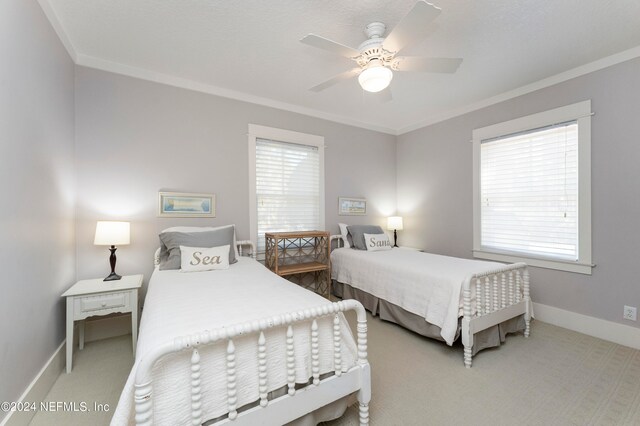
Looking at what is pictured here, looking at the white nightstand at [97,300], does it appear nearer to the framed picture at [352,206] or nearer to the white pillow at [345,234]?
the white pillow at [345,234]

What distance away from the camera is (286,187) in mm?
3537

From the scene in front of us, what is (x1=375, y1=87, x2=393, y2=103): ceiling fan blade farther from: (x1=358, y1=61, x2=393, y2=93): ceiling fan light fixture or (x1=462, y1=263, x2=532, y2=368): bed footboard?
(x1=462, y1=263, x2=532, y2=368): bed footboard

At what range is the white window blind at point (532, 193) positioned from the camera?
271 cm

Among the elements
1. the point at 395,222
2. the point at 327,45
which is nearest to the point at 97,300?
the point at 327,45

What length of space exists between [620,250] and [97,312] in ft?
14.7

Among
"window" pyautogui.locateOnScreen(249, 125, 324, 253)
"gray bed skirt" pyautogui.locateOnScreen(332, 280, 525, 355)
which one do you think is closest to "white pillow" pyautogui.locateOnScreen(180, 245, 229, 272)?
"window" pyautogui.locateOnScreen(249, 125, 324, 253)

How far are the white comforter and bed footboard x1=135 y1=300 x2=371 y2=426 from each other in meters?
0.03

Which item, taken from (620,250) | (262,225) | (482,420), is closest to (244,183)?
(262,225)

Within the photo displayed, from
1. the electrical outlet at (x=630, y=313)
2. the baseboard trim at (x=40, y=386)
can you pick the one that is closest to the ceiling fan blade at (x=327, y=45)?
the baseboard trim at (x=40, y=386)

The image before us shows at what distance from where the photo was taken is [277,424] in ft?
3.83

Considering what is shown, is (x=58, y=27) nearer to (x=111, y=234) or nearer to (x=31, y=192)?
(x=31, y=192)

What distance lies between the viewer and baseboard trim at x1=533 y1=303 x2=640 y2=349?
2.32m

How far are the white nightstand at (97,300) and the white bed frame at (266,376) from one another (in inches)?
58.6

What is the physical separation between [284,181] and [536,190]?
2954 millimetres
